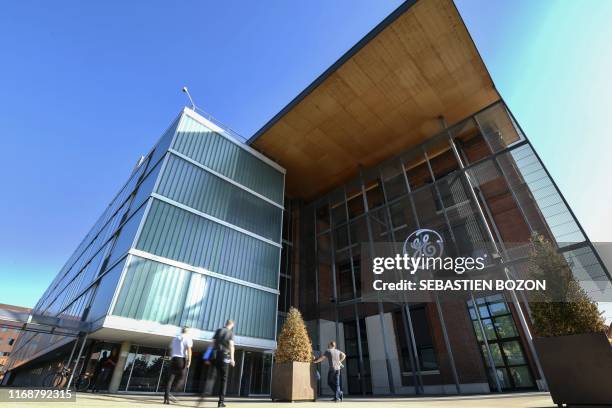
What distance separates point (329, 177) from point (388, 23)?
10.6 metres

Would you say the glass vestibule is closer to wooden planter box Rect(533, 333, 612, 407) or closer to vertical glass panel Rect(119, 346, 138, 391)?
vertical glass panel Rect(119, 346, 138, 391)

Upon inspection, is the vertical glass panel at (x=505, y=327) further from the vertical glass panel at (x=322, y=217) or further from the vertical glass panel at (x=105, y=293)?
the vertical glass panel at (x=105, y=293)

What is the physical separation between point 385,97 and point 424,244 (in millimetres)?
7854

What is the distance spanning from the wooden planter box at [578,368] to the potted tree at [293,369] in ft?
18.1

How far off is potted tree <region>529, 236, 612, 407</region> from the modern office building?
612cm

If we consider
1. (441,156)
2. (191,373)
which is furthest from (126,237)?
(441,156)

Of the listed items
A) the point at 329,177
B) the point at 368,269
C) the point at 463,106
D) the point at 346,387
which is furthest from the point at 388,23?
the point at 346,387

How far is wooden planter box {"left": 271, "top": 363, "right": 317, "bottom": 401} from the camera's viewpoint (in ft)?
26.6

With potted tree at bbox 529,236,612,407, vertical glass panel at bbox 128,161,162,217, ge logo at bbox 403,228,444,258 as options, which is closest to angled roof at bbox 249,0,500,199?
vertical glass panel at bbox 128,161,162,217

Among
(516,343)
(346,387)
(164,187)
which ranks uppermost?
(164,187)

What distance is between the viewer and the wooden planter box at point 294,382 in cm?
809

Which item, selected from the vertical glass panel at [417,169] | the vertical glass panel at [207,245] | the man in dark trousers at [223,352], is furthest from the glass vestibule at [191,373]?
the vertical glass panel at [417,169]

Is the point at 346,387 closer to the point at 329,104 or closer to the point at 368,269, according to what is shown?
the point at 368,269

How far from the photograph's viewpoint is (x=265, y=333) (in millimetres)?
15727
